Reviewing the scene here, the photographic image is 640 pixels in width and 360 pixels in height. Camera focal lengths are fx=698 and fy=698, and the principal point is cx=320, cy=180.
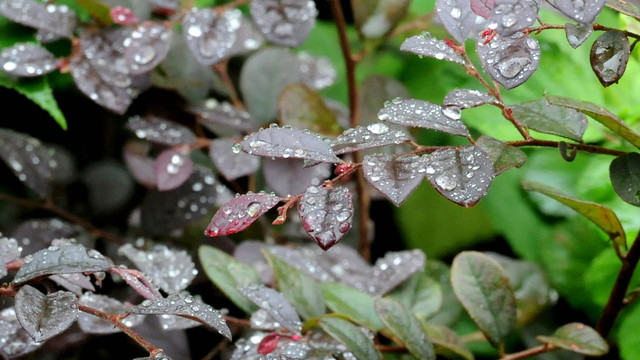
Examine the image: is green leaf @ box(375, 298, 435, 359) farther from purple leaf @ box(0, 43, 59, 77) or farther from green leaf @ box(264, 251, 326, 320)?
purple leaf @ box(0, 43, 59, 77)

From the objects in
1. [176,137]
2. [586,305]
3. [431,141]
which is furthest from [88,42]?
[586,305]

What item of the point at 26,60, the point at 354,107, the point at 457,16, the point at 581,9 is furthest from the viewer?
the point at 354,107

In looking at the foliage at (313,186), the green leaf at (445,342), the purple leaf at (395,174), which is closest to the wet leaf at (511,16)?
the foliage at (313,186)

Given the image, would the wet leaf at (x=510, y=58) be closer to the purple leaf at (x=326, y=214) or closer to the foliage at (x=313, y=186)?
the foliage at (x=313, y=186)

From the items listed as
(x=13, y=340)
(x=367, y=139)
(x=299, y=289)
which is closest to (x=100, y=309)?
(x=13, y=340)

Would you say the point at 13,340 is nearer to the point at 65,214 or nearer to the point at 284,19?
A: the point at 65,214

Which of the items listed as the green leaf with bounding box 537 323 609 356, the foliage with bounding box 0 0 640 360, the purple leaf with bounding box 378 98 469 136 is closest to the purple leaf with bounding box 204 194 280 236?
the foliage with bounding box 0 0 640 360

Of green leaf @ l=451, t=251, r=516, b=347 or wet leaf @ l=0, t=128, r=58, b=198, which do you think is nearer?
green leaf @ l=451, t=251, r=516, b=347
